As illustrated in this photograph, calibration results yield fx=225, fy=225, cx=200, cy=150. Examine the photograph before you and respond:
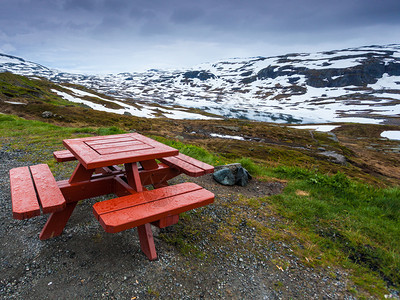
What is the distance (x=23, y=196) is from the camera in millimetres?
2688

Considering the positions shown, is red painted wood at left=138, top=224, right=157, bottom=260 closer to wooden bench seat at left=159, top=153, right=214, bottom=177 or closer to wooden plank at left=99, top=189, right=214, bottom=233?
wooden plank at left=99, top=189, right=214, bottom=233

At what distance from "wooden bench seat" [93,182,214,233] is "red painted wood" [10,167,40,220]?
2.08ft

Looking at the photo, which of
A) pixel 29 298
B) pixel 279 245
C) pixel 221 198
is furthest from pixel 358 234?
pixel 29 298

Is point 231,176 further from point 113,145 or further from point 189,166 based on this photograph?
point 113,145

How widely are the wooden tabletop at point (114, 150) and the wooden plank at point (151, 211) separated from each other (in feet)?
2.25

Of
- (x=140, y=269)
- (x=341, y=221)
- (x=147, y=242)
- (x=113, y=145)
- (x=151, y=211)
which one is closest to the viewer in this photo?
(x=151, y=211)

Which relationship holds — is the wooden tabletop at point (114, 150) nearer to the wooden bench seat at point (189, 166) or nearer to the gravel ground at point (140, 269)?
the wooden bench seat at point (189, 166)

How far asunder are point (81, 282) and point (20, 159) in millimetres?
5689

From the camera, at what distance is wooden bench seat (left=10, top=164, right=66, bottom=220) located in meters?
2.40

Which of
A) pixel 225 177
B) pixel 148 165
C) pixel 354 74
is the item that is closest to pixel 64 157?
pixel 148 165

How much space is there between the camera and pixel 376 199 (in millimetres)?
4926

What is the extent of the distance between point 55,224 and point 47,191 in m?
0.59

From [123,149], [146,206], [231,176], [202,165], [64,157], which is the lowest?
[231,176]

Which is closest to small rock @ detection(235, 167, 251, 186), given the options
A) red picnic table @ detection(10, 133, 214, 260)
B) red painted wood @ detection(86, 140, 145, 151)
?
red picnic table @ detection(10, 133, 214, 260)
